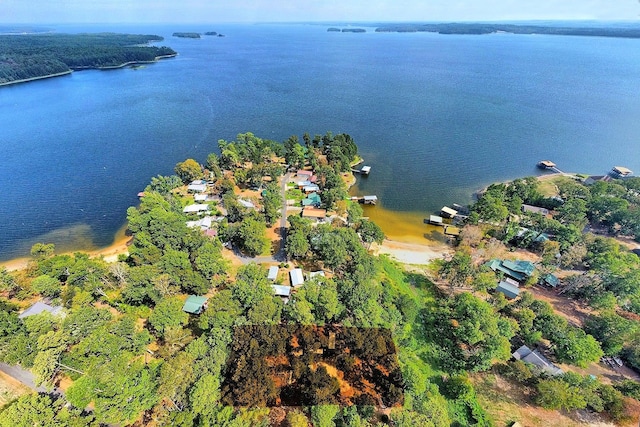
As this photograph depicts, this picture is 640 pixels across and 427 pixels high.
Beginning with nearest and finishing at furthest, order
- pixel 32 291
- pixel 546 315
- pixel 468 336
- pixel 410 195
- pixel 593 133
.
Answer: pixel 468 336 → pixel 546 315 → pixel 32 291 → pixel 410 195 → pixel 593 133

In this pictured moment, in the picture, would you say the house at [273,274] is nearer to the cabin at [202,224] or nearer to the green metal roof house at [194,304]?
the green metal roof house at [194,304]

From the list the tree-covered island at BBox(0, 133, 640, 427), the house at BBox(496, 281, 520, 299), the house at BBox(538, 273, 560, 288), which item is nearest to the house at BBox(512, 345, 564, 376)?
the tree-covered island at BBox(0, 133, 640, 427)

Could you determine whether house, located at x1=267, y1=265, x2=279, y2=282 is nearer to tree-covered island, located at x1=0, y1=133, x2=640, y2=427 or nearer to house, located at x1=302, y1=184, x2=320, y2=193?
tree-covered island, located at x1=0, y1=133, x2=640, y2=427

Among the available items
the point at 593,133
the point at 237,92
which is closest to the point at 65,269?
the point at 237,92

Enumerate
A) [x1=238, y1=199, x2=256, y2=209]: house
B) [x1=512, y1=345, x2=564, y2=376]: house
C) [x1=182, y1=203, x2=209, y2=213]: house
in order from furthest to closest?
1. [x1=182, y1=203, x2=209, y2=213]: house
2. [x1=238, y1=199, x2=256, y2=209]: house
3. [x1=512, y1=345, x2=564, y2=376]: house

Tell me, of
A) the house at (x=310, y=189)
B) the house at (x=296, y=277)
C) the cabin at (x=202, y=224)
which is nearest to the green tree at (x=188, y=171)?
the cabin at (x=202, y=224)

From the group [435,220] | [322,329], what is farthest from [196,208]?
[435,220]

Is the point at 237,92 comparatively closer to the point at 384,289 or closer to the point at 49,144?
the point at 49,144
